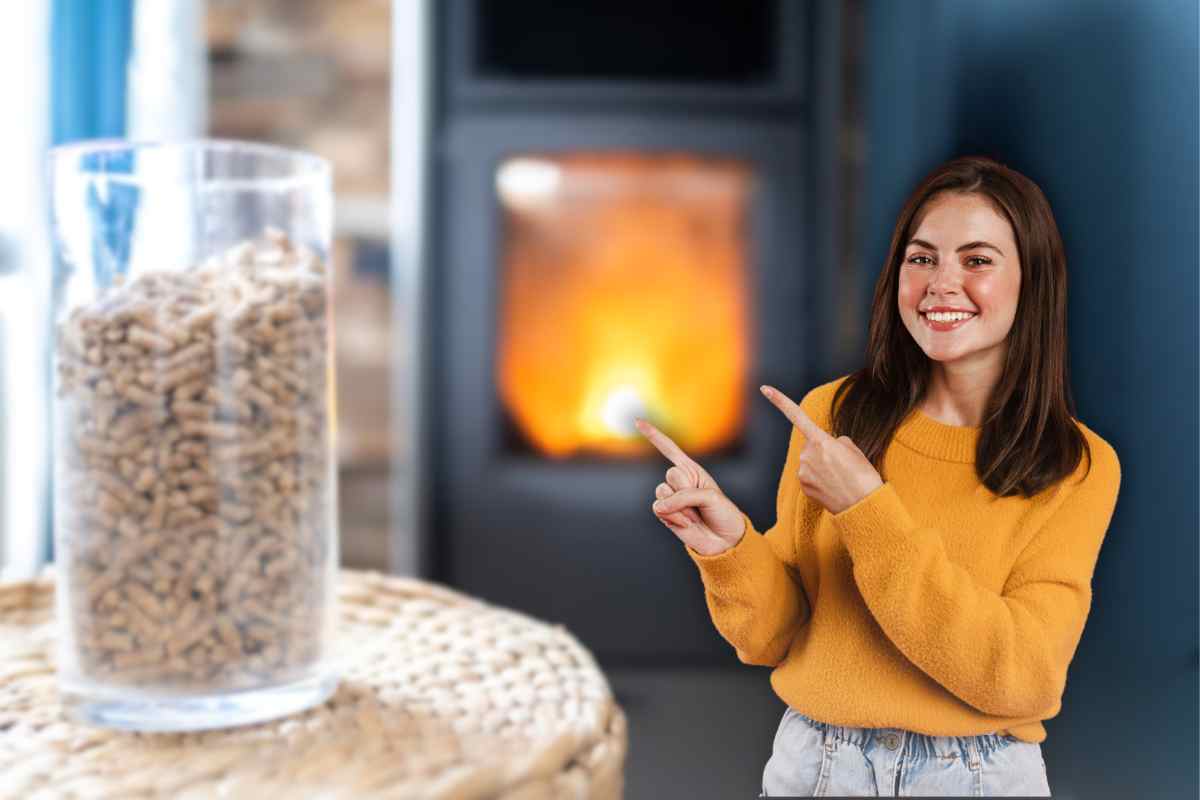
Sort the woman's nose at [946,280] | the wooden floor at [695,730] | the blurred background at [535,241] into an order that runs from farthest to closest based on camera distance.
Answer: the blurred background at [535,241] < the wooden floor at [695,730] < the woman's nose at [946,280]

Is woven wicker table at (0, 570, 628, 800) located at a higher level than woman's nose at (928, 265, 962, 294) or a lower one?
lower

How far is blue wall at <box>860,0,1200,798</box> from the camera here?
0.96ft

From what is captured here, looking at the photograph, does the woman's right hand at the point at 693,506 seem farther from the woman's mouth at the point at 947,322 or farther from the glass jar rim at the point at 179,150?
the glass jar rim at the point at 179,150

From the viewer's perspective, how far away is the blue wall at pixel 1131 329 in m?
0.29

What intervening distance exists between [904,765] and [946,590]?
64 millimetres

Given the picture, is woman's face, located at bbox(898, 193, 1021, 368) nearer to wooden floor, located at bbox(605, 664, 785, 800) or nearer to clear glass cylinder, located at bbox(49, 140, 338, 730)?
wooden floor, located at bbox(605, 664, 785, 800)


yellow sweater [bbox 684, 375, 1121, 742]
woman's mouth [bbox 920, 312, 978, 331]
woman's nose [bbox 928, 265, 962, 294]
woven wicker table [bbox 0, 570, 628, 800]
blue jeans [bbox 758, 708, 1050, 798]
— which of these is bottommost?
woven wicker table [bbox 0, 570, 628, 800]

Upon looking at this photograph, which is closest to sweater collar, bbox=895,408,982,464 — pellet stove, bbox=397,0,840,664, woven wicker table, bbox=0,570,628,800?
woven wicker table, bbox=0,570,628,800

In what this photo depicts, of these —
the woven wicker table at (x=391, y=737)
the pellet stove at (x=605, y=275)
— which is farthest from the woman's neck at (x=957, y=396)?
the pellet stove at (x=605, y=275)

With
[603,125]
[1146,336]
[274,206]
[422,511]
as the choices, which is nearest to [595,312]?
[603,125]

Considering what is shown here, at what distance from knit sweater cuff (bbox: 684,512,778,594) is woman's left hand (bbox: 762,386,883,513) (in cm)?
4

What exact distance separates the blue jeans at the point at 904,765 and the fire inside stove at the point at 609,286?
1102 mm

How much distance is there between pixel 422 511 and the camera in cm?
148

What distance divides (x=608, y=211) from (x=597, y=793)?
3.59ft
